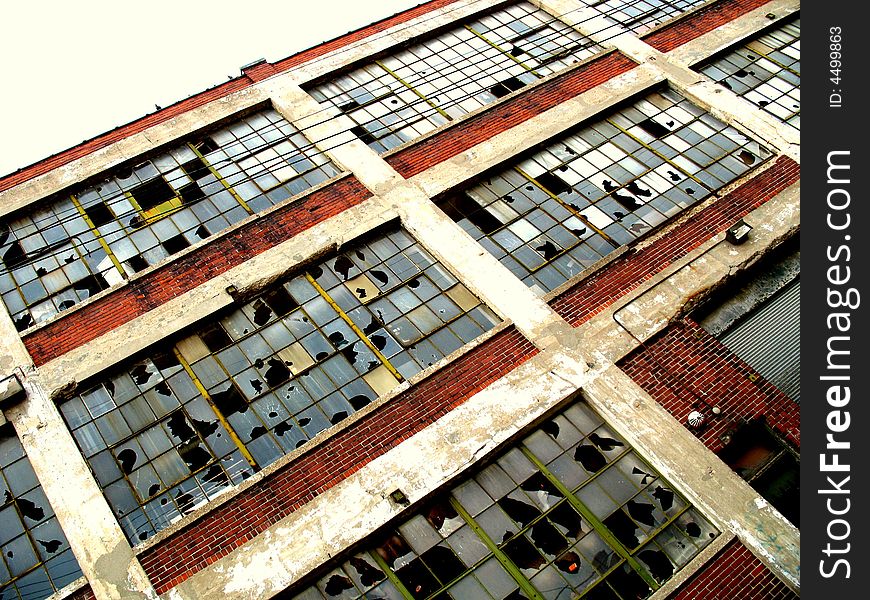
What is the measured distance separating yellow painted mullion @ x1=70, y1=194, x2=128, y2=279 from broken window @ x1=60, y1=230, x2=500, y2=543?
2.14 metres

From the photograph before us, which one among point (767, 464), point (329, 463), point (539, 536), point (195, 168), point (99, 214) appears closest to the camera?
point (539, 536)

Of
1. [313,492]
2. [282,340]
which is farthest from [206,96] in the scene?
[313,492]

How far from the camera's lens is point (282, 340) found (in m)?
10.9

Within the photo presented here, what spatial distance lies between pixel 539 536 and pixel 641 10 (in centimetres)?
1282

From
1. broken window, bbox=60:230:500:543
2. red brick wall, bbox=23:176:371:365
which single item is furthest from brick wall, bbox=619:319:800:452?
red brick wall, bbox=23:176:371:365

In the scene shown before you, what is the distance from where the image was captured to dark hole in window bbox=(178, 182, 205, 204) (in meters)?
13.0

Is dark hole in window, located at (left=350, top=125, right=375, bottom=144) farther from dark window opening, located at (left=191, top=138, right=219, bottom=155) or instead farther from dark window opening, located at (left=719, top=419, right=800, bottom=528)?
dark window opening, located at (left=719, top=419, right=800, bottom=528)

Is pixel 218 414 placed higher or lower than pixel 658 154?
higher

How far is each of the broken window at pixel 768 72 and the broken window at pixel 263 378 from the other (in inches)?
316

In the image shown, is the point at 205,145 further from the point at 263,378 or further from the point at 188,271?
the point at 263,378

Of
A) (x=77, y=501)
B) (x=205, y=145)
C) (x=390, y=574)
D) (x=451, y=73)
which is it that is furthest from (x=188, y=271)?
(x=451, y=73)

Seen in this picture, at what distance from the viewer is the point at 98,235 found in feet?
40.8

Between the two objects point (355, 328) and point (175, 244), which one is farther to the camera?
point (175, 244)
